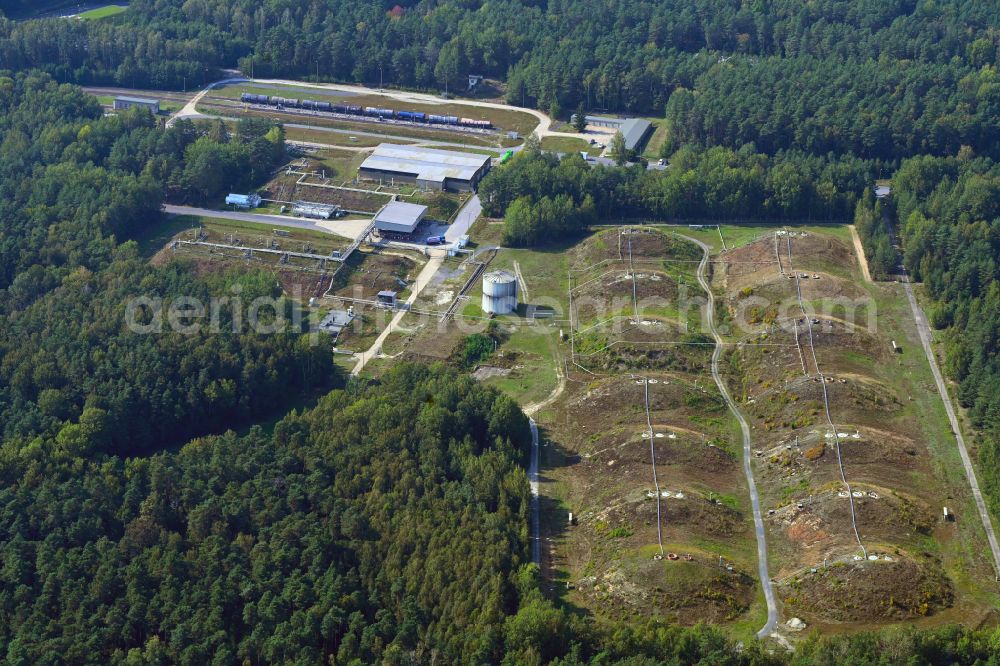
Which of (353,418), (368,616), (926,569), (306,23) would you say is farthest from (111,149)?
(926,569)

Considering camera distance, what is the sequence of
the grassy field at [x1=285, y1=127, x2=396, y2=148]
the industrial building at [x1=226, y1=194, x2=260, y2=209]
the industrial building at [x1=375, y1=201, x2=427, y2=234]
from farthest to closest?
the grassy field at [x1=285, y1=127, x2=396, y2=148], the industrial building at [x1=226, y1=194, x2=260, y2=209], the industrial building at [x1=375, y1=201, x2=427, y2=234]

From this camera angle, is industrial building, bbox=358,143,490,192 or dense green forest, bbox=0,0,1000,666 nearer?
dense green forest, bbox=0,0,1000,666

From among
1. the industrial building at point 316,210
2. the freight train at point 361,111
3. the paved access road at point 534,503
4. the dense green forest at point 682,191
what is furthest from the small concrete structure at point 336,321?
the freight train at point 361,111

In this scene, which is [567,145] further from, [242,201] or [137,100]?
[137,100]

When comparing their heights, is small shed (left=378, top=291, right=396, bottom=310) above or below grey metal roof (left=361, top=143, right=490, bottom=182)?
below

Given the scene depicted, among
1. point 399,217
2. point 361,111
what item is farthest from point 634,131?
point 399,217

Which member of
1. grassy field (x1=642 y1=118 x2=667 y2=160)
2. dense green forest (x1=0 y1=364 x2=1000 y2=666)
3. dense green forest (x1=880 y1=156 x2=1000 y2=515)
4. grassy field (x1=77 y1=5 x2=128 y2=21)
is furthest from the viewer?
grassy field (x1=77 y1=5 x2=128 y2=21)

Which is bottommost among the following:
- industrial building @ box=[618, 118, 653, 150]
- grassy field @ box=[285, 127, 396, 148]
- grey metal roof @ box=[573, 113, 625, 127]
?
grassy field @ box=[285, 127, 396, 148]

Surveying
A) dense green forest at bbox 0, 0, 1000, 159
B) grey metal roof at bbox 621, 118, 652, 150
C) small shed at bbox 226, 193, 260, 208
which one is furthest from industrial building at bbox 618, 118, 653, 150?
small shed at bbox 226, 193, 260, 208

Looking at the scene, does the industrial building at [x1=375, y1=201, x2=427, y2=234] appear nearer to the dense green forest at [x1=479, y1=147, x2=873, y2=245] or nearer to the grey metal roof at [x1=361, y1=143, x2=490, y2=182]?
the dense green forest at [x1=479, y1=147, x2=873, y2=245]
